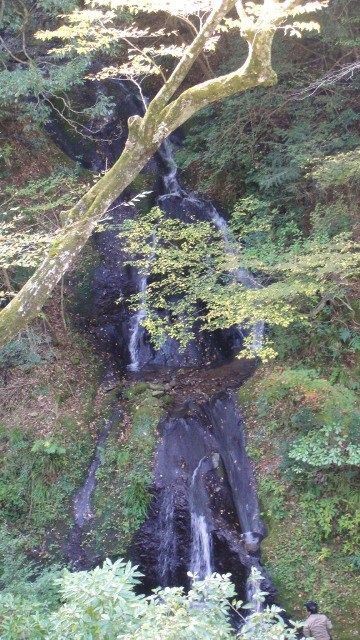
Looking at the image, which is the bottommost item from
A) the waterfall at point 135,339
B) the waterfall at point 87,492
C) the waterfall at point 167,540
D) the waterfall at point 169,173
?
the waterfall at point 167,540

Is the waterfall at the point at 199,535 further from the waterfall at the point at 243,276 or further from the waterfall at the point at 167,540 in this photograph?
the waterfall at the point at 243,276

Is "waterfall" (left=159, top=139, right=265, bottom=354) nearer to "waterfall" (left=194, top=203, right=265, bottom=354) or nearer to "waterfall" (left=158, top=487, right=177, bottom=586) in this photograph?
"waterfall" (left=194, top=203, right=265, bottom=354)

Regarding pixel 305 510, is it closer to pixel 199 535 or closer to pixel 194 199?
pixel 199 535

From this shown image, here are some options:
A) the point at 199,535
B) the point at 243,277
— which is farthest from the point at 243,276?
the point at 199,535

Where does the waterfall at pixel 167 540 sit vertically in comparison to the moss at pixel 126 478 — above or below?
below

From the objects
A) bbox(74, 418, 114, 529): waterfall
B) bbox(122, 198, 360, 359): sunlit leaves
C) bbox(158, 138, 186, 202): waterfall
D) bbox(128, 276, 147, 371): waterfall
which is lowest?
bbox(74, 418, 114, 529): waterfall

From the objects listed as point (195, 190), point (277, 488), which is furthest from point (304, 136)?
point (277, 488)

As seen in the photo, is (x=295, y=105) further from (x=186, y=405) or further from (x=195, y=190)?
(x=186, y=405)

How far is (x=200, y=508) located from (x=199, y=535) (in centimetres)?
39

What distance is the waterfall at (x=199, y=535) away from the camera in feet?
24.6

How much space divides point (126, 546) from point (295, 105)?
9.25m

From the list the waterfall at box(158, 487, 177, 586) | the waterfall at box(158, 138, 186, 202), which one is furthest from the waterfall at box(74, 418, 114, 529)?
the waterfall at box(158, 138, 186, 202)

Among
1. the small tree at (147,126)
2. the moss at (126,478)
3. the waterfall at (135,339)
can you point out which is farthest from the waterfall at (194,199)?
the small tree at (147,126)

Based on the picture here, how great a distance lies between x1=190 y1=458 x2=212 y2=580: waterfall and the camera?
749 centimetres
